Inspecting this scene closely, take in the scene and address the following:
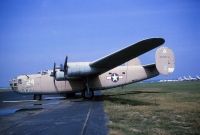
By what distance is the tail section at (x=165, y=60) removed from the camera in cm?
2191

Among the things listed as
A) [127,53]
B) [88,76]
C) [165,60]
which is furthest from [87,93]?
[165,60]

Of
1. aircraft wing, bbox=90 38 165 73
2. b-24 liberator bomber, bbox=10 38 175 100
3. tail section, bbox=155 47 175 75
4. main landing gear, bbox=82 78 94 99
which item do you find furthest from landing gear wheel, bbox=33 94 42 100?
tail section, bbox=155 47 175 75

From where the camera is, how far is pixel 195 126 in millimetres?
9391

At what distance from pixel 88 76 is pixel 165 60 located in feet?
21.6

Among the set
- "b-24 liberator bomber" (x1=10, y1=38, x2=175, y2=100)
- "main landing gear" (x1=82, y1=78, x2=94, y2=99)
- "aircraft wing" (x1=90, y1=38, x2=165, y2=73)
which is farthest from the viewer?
"main landing gear" (x1=82, y1=78, x2=94, y2=99)

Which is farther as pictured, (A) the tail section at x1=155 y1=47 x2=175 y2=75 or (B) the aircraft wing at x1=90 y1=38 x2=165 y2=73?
(A) the tail section at x1=155 y1=47 x2=175 y2=75

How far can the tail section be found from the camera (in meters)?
21.9

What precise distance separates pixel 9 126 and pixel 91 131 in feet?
11.3

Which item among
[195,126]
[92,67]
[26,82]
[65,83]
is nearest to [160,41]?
[92,67]

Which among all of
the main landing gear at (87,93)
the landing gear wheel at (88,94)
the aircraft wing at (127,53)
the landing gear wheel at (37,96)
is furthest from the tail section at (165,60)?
the landing gear wheel at (37,96)

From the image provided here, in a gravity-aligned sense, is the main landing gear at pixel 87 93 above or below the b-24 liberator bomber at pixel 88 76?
below

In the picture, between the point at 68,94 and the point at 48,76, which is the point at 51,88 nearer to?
the point at 48,76

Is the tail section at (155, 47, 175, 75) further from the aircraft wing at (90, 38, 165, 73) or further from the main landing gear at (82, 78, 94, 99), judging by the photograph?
the main landing gear at (82, 78, 94, 99)

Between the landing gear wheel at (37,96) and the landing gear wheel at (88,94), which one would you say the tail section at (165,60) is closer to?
the landing gear wheel at (88,94)
